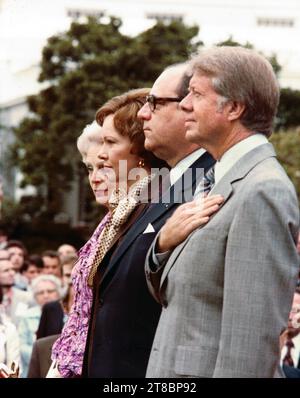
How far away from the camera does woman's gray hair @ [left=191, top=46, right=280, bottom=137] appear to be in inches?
170

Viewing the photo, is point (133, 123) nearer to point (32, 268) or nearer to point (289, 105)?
point (32, 268)

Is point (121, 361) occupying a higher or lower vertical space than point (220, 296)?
lower

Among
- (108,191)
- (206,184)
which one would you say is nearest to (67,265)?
(108,191)

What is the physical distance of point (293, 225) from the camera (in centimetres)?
409

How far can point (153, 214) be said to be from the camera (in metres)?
5.21

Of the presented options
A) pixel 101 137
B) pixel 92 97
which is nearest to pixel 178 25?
pixel 92 97

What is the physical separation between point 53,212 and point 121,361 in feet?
133

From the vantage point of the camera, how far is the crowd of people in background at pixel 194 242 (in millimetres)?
4062

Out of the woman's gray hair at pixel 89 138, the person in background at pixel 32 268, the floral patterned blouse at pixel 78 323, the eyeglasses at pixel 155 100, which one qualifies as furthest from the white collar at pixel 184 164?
the person in background at pixel 32 268

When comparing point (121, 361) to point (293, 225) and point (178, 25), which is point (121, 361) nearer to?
point (293, 225)

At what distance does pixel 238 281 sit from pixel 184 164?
117cm

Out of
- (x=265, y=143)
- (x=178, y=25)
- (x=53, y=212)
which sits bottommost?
(x=53, y=212)

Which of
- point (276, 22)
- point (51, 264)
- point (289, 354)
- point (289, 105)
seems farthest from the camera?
point (276, 22)

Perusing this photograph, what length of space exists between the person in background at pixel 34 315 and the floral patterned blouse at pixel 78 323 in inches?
161
